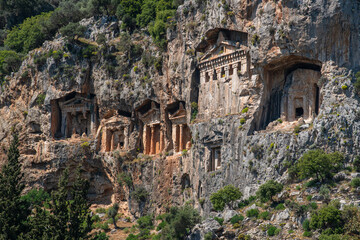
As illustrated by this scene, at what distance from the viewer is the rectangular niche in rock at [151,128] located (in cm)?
7375

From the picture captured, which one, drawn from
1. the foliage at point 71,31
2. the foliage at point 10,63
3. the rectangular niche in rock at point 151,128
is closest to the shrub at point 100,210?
the rectangular niche in rock at point 151,128

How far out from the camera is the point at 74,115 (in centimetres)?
8031

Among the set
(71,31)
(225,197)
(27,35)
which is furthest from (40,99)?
(225,197)

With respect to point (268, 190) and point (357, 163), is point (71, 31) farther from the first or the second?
point (357, 163)

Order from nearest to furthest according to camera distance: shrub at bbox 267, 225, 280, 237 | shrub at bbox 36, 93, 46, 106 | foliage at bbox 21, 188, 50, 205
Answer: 1. shrub at bbox 267, 225, 280, 237
2. foliage at bbox 21, 188, 50, 205
3. shrub at bbox 36, 93, 46, 106

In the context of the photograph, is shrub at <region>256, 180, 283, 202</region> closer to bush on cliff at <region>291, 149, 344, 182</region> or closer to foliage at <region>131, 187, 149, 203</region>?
bush on cliff at <region>291, 149, 344, 182</region>

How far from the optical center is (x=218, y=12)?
66125 millimetres

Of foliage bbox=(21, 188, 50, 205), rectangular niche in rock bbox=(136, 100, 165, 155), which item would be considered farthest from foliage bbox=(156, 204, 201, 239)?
foliage bbox=(21, 188, 50, 205)

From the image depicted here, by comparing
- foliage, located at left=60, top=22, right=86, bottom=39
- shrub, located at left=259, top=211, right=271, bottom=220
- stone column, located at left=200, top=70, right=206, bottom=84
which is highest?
foliage, located at left=60, top=22, right=86, bottom=39

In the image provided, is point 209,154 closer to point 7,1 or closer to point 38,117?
point 38,117

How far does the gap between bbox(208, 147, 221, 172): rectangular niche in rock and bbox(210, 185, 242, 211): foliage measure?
547cm

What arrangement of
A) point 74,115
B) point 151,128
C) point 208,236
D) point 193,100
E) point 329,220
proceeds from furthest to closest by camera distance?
point 74,115
point 151,128
point 193,100
point 208,236
point 329,220

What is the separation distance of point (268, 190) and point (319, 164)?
176 inches

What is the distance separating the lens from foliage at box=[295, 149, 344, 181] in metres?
53.2
